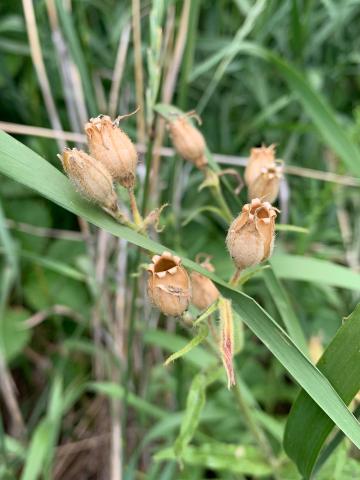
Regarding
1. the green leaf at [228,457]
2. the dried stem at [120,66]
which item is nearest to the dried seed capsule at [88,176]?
the green leaf at [228,457]

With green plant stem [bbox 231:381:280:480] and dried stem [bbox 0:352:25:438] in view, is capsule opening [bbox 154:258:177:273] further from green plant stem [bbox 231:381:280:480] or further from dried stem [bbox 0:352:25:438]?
dried stem [bbox 0:352:25:438]

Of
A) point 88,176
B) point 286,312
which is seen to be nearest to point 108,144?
point 88,176

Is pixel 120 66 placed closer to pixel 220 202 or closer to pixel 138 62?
pixel 138 62

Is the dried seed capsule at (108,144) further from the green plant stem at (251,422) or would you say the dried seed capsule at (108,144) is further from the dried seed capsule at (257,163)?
the green plant stem at (251,422)

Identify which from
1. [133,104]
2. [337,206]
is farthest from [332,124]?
[133,104]

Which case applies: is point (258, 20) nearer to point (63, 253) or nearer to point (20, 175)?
point (63, 253)

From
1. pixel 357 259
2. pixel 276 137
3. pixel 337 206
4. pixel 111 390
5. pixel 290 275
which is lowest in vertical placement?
pixel 111 390
